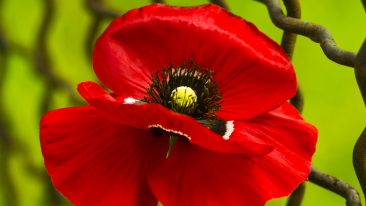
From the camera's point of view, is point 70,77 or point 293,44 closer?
point 293,44

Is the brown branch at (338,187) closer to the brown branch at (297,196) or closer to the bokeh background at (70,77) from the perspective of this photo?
the brown branch at (297,196)

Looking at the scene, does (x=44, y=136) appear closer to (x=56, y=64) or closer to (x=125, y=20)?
(x=125, y=20)

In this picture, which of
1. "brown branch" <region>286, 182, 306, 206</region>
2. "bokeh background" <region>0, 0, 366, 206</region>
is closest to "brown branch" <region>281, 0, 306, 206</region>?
"brown branch" <region>286, 182, 306, 206</region>

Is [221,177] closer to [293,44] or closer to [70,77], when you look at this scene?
[293,44]

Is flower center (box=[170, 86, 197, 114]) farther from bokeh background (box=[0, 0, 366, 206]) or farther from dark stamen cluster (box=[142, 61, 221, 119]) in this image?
bokeh background (box=[0, 0, 366, 206])

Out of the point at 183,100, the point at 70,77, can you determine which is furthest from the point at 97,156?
the point at 70,77

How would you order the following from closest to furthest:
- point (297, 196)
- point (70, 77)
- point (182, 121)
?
1. point (182, 121)
2. point (297, 196)
3. point (70, 77)
